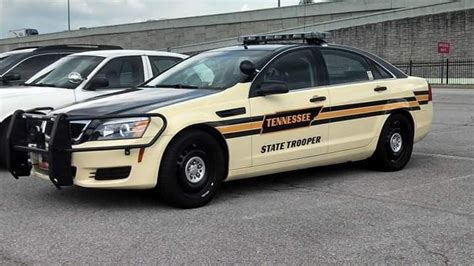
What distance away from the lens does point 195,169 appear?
5707 mm

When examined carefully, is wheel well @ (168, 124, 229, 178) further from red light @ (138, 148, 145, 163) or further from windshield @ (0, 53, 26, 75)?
windshield @ (0, 53, 26, 75)

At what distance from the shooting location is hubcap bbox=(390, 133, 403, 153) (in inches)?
298

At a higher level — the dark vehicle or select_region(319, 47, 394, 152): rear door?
the dark vehicle

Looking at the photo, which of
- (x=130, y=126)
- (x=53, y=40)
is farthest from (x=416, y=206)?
(x=53, y=40)

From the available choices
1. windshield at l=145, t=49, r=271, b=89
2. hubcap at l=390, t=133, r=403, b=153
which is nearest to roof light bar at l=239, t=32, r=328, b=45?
windshield at l=145, t=49, r=271, b=89

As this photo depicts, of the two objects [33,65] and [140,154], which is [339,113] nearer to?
[140,154]

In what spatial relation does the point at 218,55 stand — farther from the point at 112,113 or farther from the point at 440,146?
the point at 440,146

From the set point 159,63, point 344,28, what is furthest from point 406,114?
point 344,28

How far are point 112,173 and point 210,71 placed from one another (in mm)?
1806

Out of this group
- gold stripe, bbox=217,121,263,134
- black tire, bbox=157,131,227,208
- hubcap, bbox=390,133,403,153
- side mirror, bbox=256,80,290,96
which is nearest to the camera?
black tire, bbox=157,131,227,208

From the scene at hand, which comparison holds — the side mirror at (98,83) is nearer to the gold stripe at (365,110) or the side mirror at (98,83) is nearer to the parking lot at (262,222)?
the parking lot at (262,222)

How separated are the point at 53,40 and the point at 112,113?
68545 millimetres

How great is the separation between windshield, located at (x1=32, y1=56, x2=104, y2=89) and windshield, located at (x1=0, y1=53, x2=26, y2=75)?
211cm

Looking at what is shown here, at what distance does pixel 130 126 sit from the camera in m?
5.36
